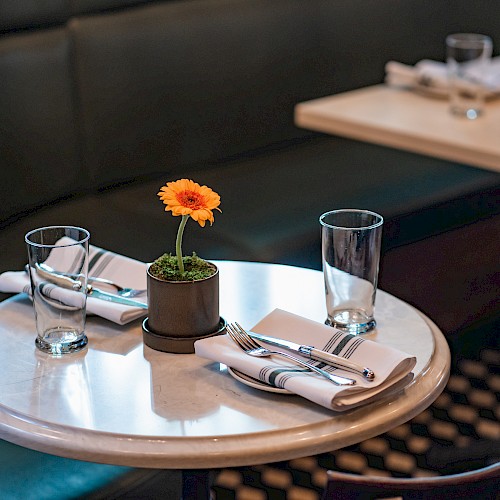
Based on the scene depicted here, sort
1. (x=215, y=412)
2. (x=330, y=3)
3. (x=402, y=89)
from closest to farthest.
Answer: (x=215, y=412) → (x=402, y=89) → (x=330, y=3)

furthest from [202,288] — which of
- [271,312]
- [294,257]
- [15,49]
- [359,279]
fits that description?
[15,49]

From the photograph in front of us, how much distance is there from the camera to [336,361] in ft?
3.89

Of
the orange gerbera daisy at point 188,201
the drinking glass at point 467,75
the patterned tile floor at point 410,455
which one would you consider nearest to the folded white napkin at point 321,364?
the orange gerbera daisy at point 188,201

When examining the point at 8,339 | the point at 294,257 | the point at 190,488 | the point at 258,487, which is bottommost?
the point at 258,487

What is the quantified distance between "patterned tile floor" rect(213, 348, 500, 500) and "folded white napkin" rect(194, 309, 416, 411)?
0.89 metres

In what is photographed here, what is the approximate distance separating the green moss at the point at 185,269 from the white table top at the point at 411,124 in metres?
1.07

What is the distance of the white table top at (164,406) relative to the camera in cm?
105

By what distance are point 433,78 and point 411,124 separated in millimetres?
357

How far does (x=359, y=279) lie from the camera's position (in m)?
1.33

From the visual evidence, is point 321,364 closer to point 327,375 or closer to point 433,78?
point 327,375

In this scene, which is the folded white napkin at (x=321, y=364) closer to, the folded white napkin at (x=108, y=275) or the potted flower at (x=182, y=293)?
the potted flower at (x=182, y=293)

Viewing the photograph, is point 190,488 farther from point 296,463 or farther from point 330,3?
point 330,3

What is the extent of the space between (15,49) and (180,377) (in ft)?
4.73

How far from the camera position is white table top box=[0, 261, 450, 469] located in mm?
1049
